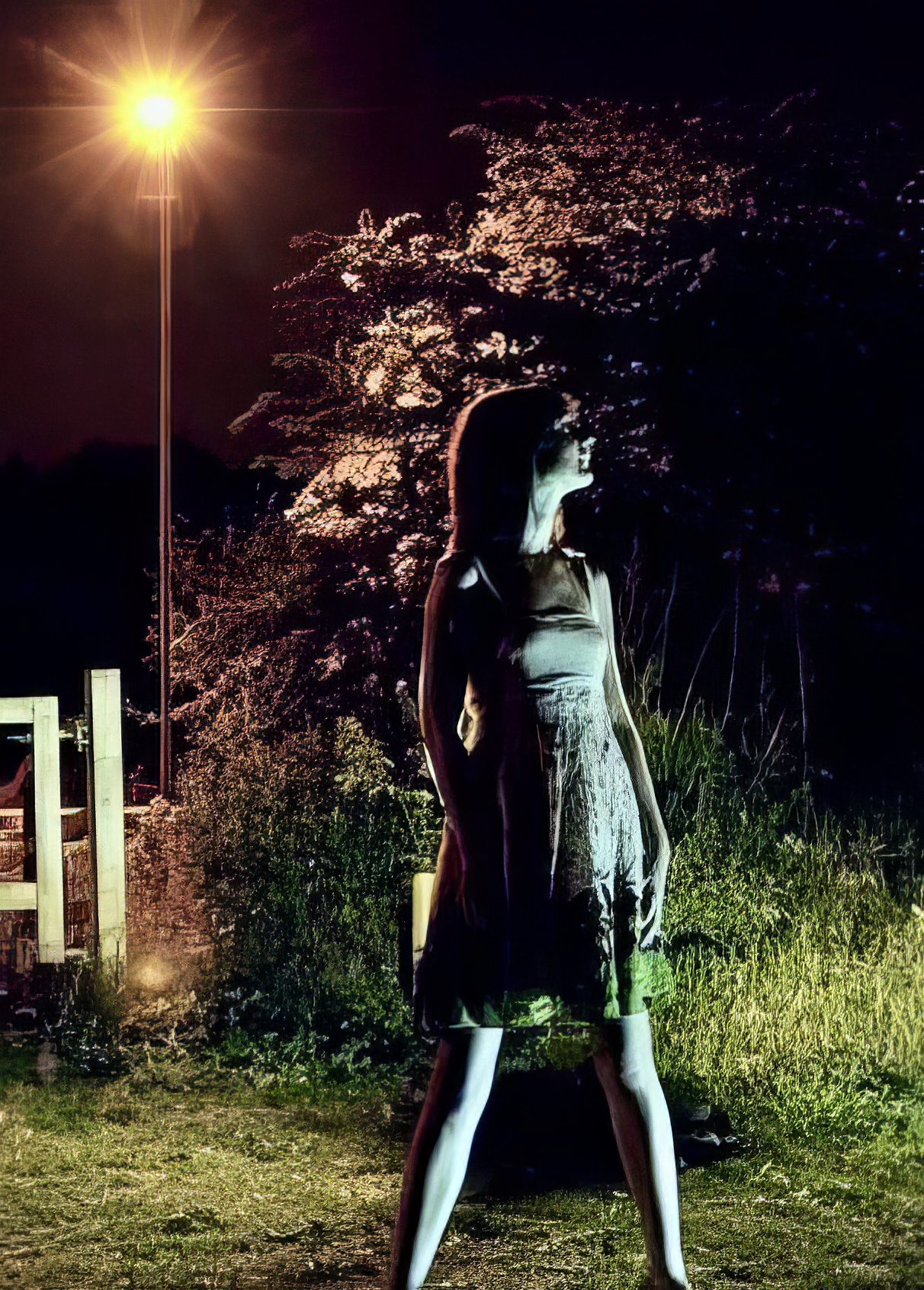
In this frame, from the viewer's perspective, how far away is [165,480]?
21.1 feet

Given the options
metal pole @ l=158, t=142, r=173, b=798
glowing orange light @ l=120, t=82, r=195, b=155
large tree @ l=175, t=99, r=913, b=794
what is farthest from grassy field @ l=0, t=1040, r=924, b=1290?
glowing orange light @ l=120, t=82, r=195, b=155

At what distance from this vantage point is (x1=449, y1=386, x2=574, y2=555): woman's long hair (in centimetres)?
290

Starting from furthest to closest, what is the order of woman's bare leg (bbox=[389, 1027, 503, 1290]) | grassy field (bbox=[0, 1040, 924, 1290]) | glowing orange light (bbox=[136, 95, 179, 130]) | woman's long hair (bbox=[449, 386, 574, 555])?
glowing orange light (bbox=[136, 95, 179, 130]), grassy field (bbox=[0, 1040, 924, 1290]), woman's long hair (bbox=[449, 386, 574, 555]), woman's bare leg (bbox=[389, 1027, 503, 1290])

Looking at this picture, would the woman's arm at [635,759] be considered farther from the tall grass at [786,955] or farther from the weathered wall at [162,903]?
the weathered wall at [162,903]

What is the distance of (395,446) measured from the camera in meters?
6.47

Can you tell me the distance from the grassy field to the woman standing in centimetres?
73

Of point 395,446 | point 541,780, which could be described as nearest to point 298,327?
point 395,446

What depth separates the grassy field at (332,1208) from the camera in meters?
3.33

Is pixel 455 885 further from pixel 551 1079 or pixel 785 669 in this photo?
pixel 785 669

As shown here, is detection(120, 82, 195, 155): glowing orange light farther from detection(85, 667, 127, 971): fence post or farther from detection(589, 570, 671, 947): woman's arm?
detection(589, 570, 671, 947): woman's arm

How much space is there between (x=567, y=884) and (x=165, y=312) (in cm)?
403

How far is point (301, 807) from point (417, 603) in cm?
118

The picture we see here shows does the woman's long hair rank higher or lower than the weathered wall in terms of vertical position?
higher

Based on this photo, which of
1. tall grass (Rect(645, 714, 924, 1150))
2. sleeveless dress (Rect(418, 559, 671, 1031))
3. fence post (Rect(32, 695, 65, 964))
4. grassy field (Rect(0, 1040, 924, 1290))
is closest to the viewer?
sleeveless dress (Rect(418, 559, 671, 1031))
